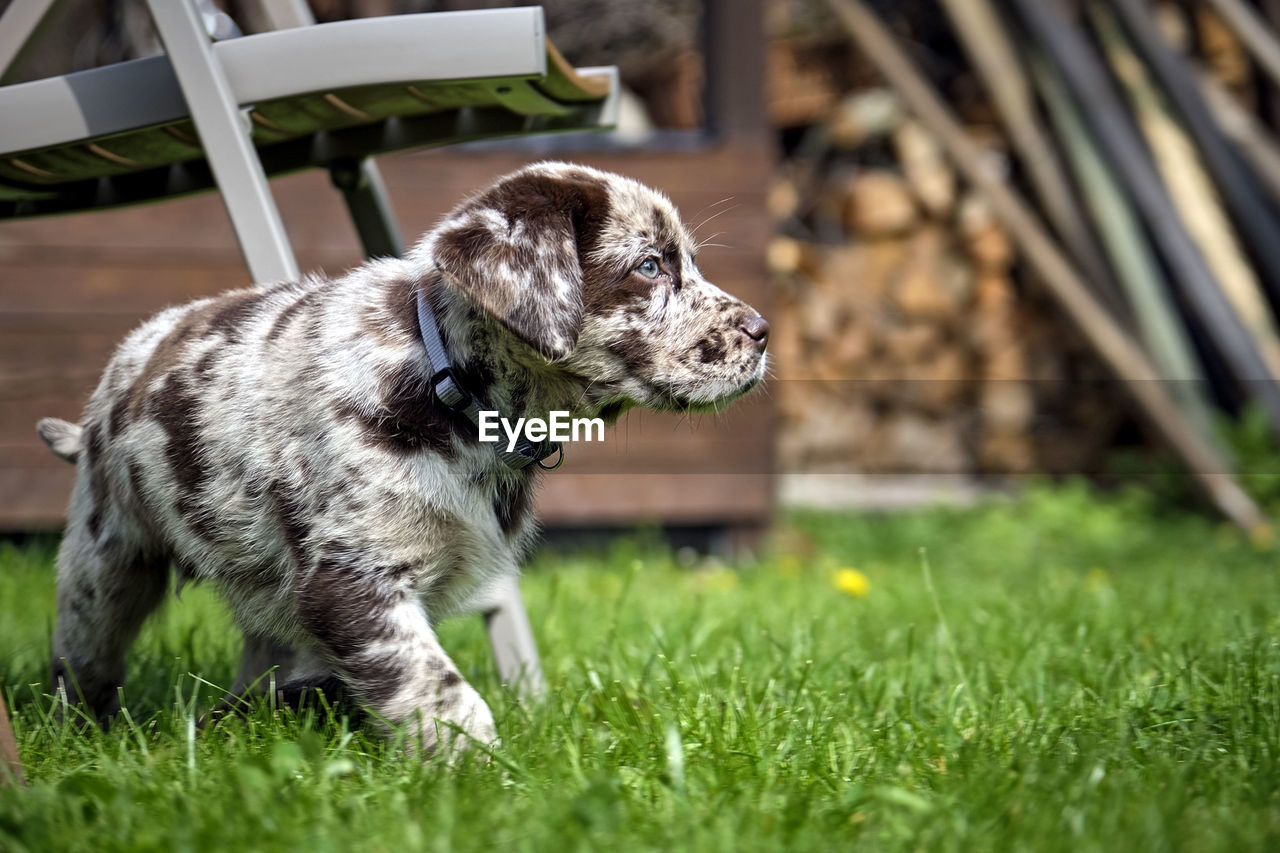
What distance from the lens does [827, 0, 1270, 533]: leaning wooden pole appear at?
547 centimetres

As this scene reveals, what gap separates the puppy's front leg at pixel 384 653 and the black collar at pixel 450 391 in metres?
0.29

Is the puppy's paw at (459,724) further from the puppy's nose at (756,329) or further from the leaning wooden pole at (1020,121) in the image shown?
the leaning wooden pole at (1020,121)

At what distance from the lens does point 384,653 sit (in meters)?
1.95

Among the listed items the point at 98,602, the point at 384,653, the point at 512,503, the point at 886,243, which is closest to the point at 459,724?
the point at 384,653

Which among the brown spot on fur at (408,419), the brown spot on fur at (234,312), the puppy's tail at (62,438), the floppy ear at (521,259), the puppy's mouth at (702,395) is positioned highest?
the floppy ear at (521,259)

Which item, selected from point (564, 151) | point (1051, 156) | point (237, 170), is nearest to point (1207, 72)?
point (1051, 156)

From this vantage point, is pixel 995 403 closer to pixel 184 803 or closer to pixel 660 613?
pixel 660 613

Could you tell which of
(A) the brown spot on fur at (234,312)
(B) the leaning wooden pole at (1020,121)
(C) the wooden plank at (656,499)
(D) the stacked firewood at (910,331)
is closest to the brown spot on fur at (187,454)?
(A) the brown spot on fur at (234,312)

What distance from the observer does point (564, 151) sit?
5.18 m

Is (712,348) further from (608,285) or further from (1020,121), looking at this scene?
(1020,121)

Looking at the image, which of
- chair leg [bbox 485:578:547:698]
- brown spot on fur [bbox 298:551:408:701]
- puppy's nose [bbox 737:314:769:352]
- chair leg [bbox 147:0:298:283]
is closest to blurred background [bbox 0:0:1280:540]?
chair leg [bbox 485:578:547:698]

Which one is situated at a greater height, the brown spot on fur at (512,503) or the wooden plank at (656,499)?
the brown spot on fur at (512,503)

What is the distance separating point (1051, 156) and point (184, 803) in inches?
215

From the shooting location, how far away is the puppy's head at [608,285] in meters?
1.96
